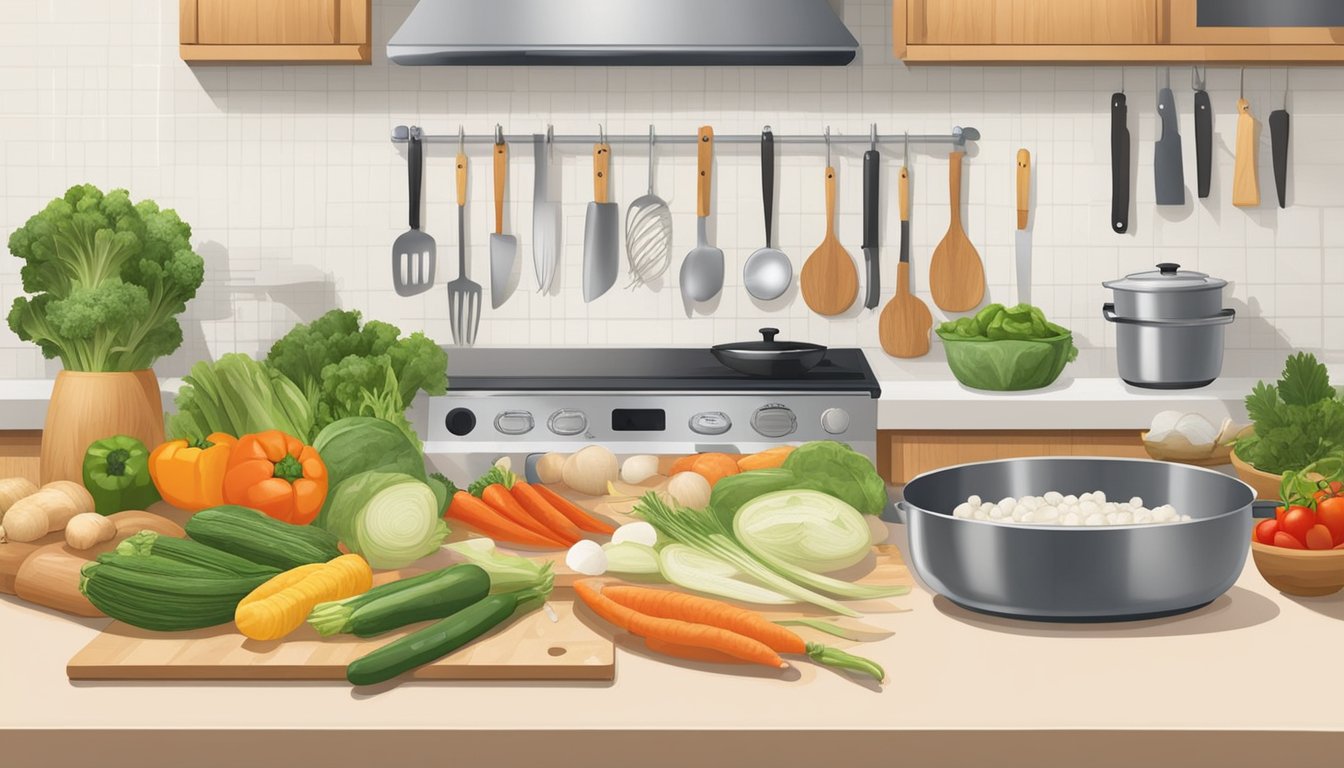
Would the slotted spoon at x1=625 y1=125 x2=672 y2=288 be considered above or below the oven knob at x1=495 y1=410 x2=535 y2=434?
above

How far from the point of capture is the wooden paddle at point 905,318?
399 centimetres

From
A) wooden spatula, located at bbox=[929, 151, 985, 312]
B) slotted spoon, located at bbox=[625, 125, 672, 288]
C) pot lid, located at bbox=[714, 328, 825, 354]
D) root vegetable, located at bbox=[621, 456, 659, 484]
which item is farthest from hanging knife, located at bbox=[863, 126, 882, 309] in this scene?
root vegetable, located at bbox=[621, 456, 659, 484]

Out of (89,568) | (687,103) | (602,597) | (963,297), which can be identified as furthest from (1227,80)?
(89,568)

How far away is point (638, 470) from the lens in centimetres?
208

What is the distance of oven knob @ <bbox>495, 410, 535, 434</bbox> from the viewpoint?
11.2 ft

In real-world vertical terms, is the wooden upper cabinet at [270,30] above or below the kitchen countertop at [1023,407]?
above

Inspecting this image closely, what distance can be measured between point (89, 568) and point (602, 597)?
1.69ft

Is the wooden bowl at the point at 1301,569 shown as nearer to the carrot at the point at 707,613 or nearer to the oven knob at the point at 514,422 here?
the carrot at the point at 707,613

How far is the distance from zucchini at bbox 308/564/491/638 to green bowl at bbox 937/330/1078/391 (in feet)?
7.86

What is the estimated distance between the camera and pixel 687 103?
398cm

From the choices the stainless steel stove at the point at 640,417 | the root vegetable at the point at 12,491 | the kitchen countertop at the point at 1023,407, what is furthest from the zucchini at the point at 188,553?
the kitchen countertop at the point at 1023,407

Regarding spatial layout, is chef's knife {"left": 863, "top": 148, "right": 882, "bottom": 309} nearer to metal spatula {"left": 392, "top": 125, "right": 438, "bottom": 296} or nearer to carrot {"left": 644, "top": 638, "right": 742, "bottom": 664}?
metal spatula {"left": 392, "top": 125, "right": 438, "bottom": 296}

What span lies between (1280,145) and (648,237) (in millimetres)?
1898

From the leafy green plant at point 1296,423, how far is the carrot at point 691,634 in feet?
2.91
